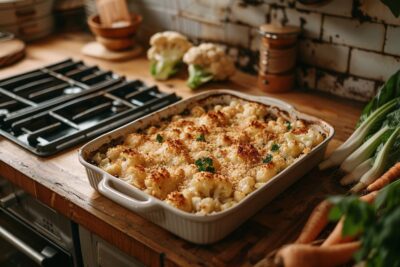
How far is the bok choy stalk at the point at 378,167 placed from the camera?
1.24 m

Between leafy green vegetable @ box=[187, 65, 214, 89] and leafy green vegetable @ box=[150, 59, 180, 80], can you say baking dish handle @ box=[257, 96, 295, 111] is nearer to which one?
A: leafy green vegetable @ box=[187, 65, 214, 89]

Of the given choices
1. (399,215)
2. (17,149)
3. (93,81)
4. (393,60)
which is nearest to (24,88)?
(93,81)

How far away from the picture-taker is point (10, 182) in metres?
1.53

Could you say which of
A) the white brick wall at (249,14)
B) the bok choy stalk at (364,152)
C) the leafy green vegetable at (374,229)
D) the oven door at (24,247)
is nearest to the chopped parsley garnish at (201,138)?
the bok choy stalk at (364,152)

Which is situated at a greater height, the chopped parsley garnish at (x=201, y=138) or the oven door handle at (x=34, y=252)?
the chopped parsley garnish at (x=201, y=138)

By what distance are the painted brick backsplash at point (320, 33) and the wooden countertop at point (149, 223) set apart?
0.16 metres

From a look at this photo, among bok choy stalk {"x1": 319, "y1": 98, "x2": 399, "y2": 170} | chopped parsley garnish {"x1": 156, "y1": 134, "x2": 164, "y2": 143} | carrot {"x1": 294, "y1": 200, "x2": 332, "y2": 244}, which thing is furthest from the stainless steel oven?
bok choy stalk {"x1": 319, "y1": 98, "x2": 399, "y2": 170}

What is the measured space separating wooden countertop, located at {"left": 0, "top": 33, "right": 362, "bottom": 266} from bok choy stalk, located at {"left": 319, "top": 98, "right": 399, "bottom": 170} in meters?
0.05

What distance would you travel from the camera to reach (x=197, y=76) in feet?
6.23

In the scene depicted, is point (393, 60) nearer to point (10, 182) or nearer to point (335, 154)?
point (335, 154)

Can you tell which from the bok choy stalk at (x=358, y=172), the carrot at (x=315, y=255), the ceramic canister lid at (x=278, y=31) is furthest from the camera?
the ceramic canister lid at (x=278, y=31)

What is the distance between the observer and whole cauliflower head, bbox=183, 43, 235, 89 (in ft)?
6.16

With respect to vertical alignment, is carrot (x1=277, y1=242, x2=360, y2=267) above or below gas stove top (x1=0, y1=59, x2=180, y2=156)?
above

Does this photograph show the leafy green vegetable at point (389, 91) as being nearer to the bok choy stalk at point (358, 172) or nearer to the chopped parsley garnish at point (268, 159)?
the bok choy stalk at point (358, 172)
